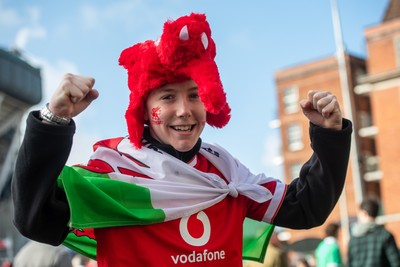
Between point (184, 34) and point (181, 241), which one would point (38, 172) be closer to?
point (181, 241)

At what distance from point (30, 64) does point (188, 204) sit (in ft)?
95.5

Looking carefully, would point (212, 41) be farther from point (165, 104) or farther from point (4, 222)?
Answer: point (4, 222)

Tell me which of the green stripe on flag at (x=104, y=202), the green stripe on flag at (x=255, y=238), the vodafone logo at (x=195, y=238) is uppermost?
the green stripe on flag at (x=104, y=202)

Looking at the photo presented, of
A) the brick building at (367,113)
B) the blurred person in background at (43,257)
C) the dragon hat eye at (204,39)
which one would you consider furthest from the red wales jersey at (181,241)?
the brick building at (367,113)

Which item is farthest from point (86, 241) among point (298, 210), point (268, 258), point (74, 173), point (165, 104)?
point (268, 258)

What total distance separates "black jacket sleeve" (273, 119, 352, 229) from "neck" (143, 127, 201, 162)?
1.45 feet

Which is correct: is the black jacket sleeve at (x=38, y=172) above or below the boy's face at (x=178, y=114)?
below

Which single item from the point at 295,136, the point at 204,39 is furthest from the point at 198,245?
the point at 295,136

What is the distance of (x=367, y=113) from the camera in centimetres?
4075

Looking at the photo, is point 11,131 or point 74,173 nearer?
point 74,173

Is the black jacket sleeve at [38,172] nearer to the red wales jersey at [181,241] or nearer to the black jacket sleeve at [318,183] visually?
the red wales jersey at [181,241]

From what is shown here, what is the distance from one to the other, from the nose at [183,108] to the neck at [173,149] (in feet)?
0.48

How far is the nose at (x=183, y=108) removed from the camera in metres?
2.52

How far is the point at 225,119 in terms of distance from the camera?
9.05ft
